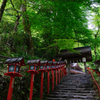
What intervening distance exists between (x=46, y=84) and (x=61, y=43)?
4.05m

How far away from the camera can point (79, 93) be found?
→ 6.75 metres

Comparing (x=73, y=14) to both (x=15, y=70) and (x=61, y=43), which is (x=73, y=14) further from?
(x=15, y=70)

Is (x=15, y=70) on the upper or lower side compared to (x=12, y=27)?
lower

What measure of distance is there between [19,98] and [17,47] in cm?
466

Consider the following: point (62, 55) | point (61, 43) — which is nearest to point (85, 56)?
point (62, 55)

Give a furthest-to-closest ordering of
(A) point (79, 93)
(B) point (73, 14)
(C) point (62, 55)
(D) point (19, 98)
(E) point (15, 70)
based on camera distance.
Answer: (C) point (62, 55)
(A) point (79, 93)
(B) point (73, 14)
(D) point (19, 98)
(E) point (15, 70)

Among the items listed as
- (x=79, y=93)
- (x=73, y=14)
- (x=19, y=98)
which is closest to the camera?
(x=19, y=98)

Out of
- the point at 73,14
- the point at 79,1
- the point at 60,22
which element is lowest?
the point at 60,22

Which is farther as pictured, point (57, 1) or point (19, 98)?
point (57, 1)

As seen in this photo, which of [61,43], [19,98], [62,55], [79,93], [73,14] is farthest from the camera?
[62,55]

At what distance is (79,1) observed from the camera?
5.88m

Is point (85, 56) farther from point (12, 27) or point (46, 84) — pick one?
point (12, 27)

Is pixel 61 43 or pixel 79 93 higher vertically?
pixel 61 43

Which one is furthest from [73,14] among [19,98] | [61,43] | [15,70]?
[19,98]
